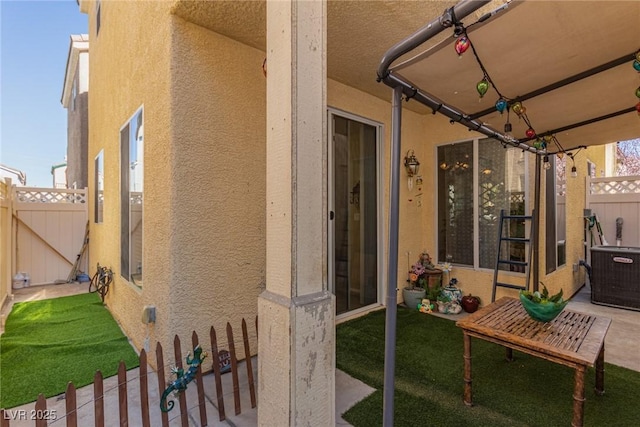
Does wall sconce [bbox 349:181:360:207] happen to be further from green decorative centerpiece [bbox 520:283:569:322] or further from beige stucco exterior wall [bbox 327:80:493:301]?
green decorative centerpiece [bbox 520:283:569:322]

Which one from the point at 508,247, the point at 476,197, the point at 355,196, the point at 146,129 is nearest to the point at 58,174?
the point at 146,129

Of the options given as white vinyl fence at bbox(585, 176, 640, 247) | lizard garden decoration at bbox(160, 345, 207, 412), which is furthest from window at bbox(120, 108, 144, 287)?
white vinyl fence at bbox(585, 176, 640, 247)

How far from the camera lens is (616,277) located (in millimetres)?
4363

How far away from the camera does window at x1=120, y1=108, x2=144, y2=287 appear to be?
10.2ft

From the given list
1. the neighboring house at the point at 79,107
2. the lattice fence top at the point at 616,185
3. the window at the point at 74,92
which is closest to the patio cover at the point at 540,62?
the lattice fence top at the point at 616,185

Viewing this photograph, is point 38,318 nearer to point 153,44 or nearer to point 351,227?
point 153,44

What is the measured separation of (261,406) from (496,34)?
7.21ft

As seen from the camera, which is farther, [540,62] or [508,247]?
[508,247]

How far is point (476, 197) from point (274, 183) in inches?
152

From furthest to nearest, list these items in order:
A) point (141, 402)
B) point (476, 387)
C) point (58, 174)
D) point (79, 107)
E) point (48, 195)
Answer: point (58, 174) < point (79, 107) < point (48, 195) < point (476, 387) < point (141, 402)

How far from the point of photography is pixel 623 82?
1.91 metres

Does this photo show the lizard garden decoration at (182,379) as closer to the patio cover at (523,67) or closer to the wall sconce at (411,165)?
the patio cover at (523,67)

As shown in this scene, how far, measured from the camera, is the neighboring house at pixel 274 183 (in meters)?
1.40

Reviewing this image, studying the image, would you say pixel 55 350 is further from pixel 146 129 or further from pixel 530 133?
pixel 530 133
